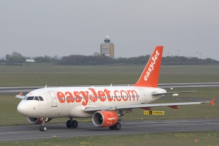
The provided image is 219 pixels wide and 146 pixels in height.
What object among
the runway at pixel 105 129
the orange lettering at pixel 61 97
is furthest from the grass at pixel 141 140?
the orange lettering at pixel 61 97

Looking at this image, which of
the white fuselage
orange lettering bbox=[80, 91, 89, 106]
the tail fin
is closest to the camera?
the white fuselage

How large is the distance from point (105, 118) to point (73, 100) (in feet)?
11.4

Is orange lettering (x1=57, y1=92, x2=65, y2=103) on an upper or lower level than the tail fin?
lower

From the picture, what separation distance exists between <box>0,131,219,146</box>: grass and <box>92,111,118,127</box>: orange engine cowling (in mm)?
3319

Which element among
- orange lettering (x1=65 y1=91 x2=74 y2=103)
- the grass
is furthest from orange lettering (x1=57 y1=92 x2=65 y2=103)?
the grass

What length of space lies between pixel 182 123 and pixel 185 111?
11.3 m

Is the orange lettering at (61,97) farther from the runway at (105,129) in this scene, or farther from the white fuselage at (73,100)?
the runway at (105,129)

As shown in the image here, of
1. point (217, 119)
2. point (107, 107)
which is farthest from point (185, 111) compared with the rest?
point (107, 107)

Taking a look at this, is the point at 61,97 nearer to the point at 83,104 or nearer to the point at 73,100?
the point at 73,100

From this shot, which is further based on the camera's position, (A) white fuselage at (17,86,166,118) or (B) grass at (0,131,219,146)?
(A) white fuselage at (17,86,166,118)

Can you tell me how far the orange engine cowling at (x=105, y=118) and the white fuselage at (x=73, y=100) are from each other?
4.48ft

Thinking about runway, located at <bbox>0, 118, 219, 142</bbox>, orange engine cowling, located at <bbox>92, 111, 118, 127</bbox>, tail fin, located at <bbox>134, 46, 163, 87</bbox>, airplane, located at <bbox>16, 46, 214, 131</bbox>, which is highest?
tail fin, located at <bbox>134, 46, 163, 87</bbox>

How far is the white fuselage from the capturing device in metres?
37.7

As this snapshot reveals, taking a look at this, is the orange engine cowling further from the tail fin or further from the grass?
the tail fin
